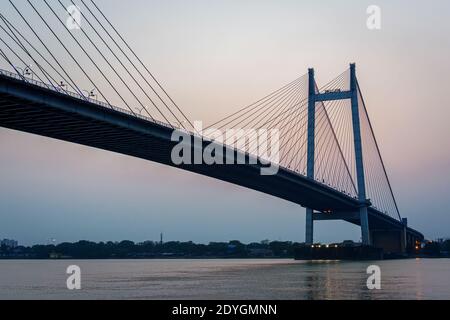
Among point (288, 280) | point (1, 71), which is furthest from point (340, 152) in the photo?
point (1, 71)

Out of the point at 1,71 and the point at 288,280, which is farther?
the point at 288,280

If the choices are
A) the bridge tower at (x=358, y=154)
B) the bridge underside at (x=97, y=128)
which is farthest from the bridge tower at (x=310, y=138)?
the bridge underside at (x=97, y=128)

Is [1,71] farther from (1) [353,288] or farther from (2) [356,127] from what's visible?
(2) [356,127]

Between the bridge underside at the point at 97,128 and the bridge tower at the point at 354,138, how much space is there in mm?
10973

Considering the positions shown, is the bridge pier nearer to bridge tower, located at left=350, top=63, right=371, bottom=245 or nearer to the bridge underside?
bridge tower, located at left=350, top=63, right=371, bottom=245

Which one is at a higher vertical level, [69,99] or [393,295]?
[69,99]

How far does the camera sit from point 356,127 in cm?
7888

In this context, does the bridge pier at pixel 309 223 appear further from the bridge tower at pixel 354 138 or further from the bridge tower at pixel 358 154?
the bridge tower at pixel 358 154

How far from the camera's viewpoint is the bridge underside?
123ft

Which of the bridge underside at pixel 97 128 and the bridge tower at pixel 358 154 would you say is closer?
the bridge underside at pixel 97 128

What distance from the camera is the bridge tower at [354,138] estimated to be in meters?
77.1

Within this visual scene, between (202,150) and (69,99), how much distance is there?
14991 millimetres

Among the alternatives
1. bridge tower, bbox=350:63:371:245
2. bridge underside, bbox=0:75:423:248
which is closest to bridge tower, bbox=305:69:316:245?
bridge tower, bbox=350:63:371:245

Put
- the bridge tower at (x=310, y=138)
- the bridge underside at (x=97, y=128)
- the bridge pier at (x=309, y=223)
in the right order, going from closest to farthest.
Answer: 1. the bridge underside at (x=97, y=128)
2. the bridge tower at (x=310, y=138)
3. the bridge pier at (x=309, y=223)
